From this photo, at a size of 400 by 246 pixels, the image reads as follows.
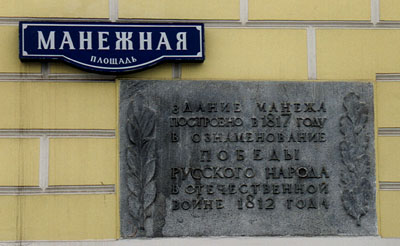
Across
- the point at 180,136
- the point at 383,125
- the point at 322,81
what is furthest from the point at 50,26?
Answer: the point at 383,125

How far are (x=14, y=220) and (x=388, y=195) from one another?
3.76m

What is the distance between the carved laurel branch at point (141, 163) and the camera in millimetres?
7242

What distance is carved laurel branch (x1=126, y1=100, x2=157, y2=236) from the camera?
7.24 meters

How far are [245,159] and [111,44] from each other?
1786 mm

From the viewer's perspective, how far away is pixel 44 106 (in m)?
7.30

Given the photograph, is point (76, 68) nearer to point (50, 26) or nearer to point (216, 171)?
point (50, 26)

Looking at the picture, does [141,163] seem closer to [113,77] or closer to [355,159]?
[113,77]

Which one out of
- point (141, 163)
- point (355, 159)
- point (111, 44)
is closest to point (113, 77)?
→ point (111, 44)

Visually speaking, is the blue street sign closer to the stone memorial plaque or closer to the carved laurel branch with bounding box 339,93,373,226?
the stone memorial plaque

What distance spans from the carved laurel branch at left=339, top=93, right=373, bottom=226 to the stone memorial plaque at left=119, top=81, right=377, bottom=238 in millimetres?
10

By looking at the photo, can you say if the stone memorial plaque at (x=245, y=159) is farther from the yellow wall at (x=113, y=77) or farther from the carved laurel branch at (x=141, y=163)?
the yellow wall at (x=113, y=77)

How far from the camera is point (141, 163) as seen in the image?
7.29 m

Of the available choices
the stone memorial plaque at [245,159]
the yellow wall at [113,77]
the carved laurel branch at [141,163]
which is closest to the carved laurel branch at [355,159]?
the stone memorial plaque at [245,159]

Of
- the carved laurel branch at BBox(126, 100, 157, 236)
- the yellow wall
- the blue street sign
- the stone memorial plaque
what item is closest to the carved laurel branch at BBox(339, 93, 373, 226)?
the stone memorial plaque
